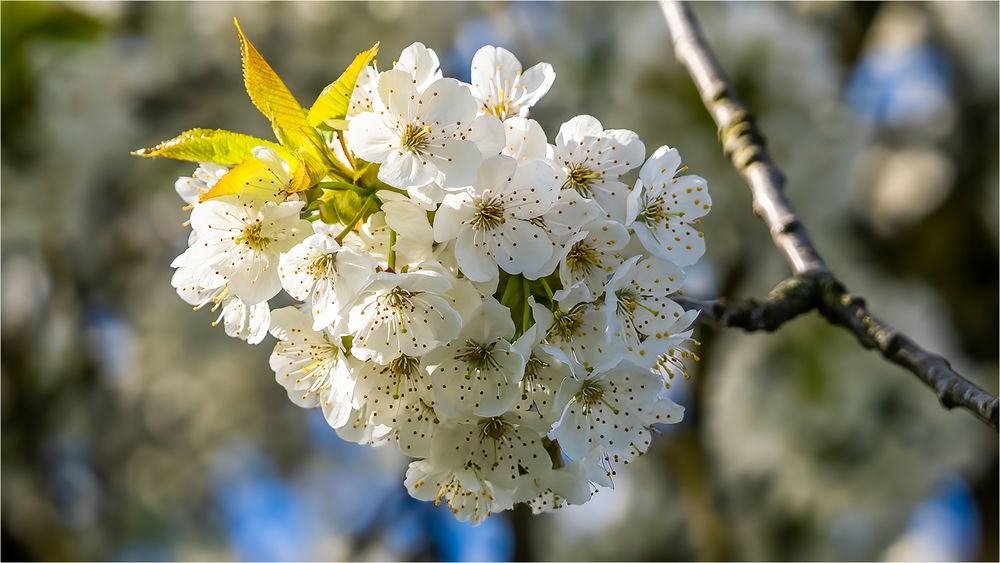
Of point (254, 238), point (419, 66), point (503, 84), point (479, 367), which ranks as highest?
point (503, 84)

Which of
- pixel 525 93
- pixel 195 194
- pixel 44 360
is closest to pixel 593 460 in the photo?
pixel 525 93

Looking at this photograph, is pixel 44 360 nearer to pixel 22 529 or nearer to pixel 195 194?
pixel 22 529

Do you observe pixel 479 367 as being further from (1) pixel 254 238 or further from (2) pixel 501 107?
(2) pixel 501 107

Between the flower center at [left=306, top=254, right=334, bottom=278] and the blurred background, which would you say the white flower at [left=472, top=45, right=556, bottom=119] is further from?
the blurred background

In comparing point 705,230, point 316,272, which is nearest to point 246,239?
point 316,272

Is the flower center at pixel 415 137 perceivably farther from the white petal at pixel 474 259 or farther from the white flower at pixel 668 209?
the white flower at pixel 668 209

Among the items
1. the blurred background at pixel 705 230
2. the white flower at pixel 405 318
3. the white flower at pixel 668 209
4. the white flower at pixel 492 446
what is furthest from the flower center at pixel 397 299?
the blurred background at pixel 705 230
